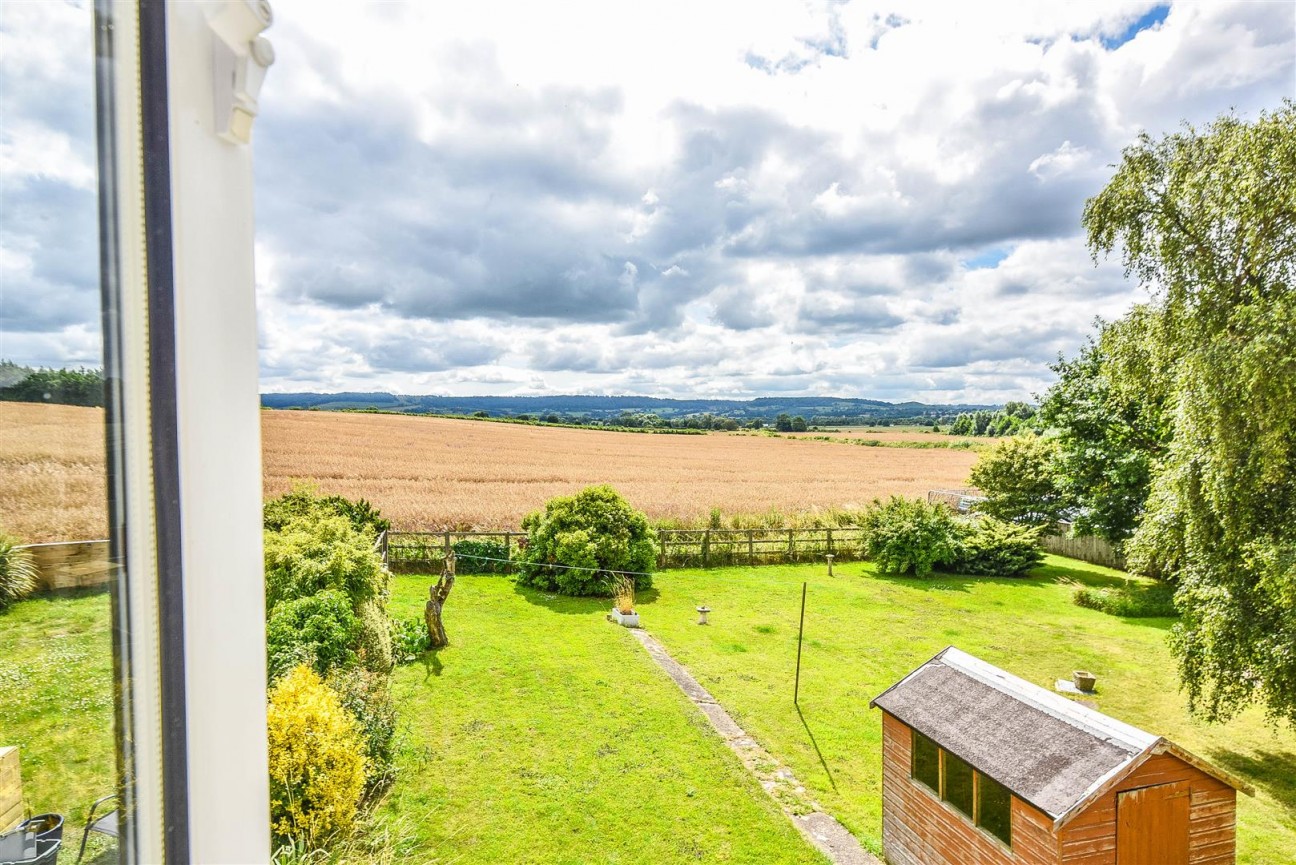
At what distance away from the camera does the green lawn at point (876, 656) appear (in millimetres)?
7383

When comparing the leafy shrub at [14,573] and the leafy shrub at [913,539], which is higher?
the leafy shrub at [14,573]

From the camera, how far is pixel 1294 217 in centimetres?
626

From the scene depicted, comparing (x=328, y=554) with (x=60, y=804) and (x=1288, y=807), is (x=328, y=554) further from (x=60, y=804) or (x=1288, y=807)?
(x=1288, y=807)

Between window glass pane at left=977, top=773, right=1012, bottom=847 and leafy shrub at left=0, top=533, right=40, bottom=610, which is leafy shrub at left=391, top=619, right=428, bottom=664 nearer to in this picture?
window glass pane at left=977, top=773, right=1012, bottom=847

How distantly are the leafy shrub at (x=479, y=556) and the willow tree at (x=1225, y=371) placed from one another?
1281cm

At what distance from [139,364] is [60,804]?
1.83 feet

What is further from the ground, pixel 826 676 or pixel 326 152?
pixel 326 152

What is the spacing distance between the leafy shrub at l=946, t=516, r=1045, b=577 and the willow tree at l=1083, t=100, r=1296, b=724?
10105 mm

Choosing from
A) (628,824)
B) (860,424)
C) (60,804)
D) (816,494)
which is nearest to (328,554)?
(628,824)

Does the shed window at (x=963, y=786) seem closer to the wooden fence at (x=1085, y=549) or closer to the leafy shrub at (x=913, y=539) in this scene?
the leafy shrub at (x=913, y=539)

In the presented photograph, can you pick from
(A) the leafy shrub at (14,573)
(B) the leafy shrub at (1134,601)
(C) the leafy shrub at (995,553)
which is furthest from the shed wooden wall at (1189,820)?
(C) the leafy shrub at (995,553)

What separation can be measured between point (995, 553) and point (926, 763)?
14.0 m

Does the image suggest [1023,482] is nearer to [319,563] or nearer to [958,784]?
[958,784]

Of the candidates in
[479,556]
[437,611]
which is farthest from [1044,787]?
[479,556]
